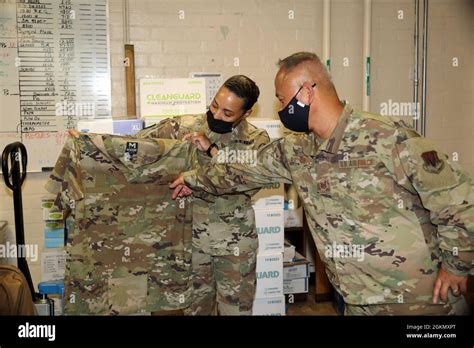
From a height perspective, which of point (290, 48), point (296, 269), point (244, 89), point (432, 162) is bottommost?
point (296, 269)

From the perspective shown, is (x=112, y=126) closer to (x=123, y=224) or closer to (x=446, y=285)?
(x=123, y=224)

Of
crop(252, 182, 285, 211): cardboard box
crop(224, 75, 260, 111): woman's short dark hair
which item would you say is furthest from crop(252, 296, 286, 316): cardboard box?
crop(224, 75, 260, 111): woman's short dark hair

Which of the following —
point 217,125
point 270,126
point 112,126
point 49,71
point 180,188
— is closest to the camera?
point 180,188

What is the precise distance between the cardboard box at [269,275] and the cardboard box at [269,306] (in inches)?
1.0

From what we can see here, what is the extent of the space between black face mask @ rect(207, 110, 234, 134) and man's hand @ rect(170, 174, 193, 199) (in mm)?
303

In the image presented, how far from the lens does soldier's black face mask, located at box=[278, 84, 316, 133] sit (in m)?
1.74

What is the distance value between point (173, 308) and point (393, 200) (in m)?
1.19

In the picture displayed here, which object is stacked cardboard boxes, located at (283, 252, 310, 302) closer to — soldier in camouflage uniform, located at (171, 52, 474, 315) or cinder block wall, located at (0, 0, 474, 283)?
cinder block wall, located at (0, 0, 474, 283)

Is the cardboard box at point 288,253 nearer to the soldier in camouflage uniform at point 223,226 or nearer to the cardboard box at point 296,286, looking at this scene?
the cardboard box at point 296,286

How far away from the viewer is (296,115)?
1.75 m

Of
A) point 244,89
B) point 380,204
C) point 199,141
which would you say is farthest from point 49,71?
point 380,204

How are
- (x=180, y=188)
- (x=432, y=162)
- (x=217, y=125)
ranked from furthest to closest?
(x=217, y=125), (x=180, y=188), (x=432, y=162)

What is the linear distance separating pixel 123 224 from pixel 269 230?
0.92 meters
